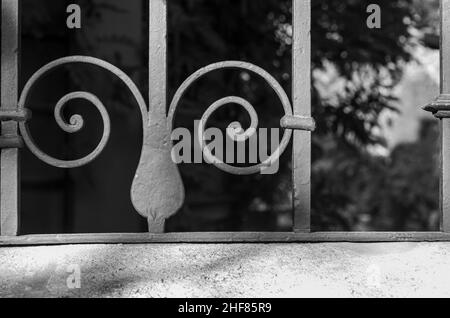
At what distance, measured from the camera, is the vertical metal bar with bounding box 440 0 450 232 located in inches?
55.5

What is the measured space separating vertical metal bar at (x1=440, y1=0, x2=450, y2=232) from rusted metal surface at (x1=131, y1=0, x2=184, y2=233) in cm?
68

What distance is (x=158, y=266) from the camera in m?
1.32

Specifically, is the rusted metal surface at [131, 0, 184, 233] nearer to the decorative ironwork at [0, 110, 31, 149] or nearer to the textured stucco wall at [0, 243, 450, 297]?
the textured stucco wall at [0, 243, 450, 297]

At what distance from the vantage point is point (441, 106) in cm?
140

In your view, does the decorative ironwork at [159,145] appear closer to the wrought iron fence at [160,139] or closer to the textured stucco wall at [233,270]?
the wrought iron fence at [160,139]

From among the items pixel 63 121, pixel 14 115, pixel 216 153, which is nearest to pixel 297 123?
pixel 63 121

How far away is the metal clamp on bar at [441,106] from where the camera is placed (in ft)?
4.60

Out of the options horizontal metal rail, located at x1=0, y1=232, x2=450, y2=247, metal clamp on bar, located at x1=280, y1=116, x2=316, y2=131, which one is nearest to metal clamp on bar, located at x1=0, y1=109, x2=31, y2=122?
horizontal metal rail, located at x1=0, y1=232, x2=450, y2=247

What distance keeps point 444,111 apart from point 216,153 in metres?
1.09

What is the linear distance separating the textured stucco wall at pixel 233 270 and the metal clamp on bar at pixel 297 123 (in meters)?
0.30

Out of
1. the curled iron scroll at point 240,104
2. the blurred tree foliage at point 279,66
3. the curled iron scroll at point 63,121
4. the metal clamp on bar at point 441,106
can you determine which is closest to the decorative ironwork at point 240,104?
the curled iron scroll at point 240,104

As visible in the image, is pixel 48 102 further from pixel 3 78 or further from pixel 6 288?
pixel 6 288
